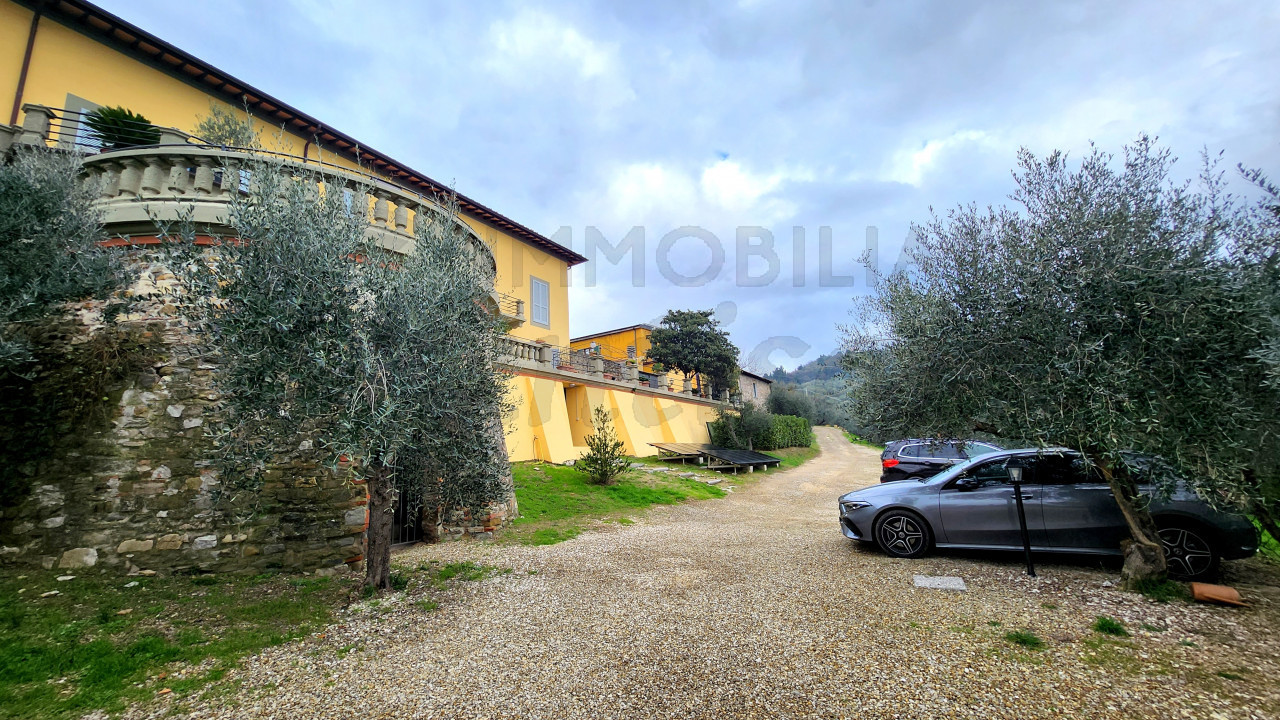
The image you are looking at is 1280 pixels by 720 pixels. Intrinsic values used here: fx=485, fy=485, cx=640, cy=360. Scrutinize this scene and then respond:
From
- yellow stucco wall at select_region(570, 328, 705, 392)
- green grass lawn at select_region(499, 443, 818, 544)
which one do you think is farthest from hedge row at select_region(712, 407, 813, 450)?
green grass lawn at select_region(499, 443, 818, 544)

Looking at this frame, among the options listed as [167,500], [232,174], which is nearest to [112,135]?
[232,174]

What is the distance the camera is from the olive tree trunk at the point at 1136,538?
15.6 feet

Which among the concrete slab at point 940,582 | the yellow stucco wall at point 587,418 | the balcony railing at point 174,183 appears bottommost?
the concrete slab at point 940,582

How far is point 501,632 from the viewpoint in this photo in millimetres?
4414

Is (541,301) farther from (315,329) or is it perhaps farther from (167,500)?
(315,329)

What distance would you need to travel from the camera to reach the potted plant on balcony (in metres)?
8.01

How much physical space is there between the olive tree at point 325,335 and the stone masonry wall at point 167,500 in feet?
2.96

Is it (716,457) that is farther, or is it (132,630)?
(716,457)

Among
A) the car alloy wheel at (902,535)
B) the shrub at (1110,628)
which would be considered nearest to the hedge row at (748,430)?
the car alloy wheel at (902,535)

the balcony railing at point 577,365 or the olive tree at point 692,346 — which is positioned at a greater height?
the olive tree at point 692,346

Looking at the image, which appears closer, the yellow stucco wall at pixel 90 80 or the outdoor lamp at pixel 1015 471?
the outdoor lamp at pixel 1015 471

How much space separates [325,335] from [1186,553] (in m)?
8.62

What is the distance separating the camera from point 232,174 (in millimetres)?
4645

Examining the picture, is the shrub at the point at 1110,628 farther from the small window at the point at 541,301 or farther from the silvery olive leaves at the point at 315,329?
the small window at the point at 541,301
